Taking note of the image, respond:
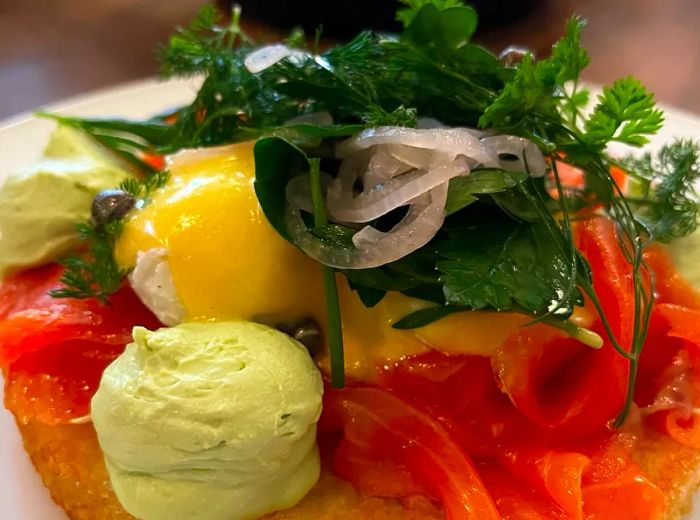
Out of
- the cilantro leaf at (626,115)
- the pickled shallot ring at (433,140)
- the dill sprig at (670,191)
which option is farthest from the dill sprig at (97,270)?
the dill sprig at (670,191)

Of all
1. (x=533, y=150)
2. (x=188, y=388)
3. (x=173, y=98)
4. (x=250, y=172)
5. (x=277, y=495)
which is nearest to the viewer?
(x=188, y=388)

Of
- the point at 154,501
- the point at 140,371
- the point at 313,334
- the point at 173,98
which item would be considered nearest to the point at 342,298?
the point at 313,334

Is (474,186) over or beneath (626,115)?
beneath

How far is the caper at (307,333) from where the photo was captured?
1665 millimetres

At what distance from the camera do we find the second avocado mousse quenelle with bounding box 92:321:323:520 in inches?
54.6

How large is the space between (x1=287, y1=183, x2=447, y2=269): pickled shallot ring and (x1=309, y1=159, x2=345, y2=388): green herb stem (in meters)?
0.04

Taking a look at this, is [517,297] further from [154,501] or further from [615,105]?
[154,501]

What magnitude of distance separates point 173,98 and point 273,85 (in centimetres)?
166

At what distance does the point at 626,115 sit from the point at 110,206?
1.25 metres

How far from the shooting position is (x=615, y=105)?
163 cm

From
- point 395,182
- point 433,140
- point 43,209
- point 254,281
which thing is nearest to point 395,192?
point 395,182

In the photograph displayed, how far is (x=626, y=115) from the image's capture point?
1.63 meters

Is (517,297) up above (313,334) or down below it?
above

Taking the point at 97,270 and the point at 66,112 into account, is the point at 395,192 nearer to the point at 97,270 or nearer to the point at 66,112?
the point at 97,270
